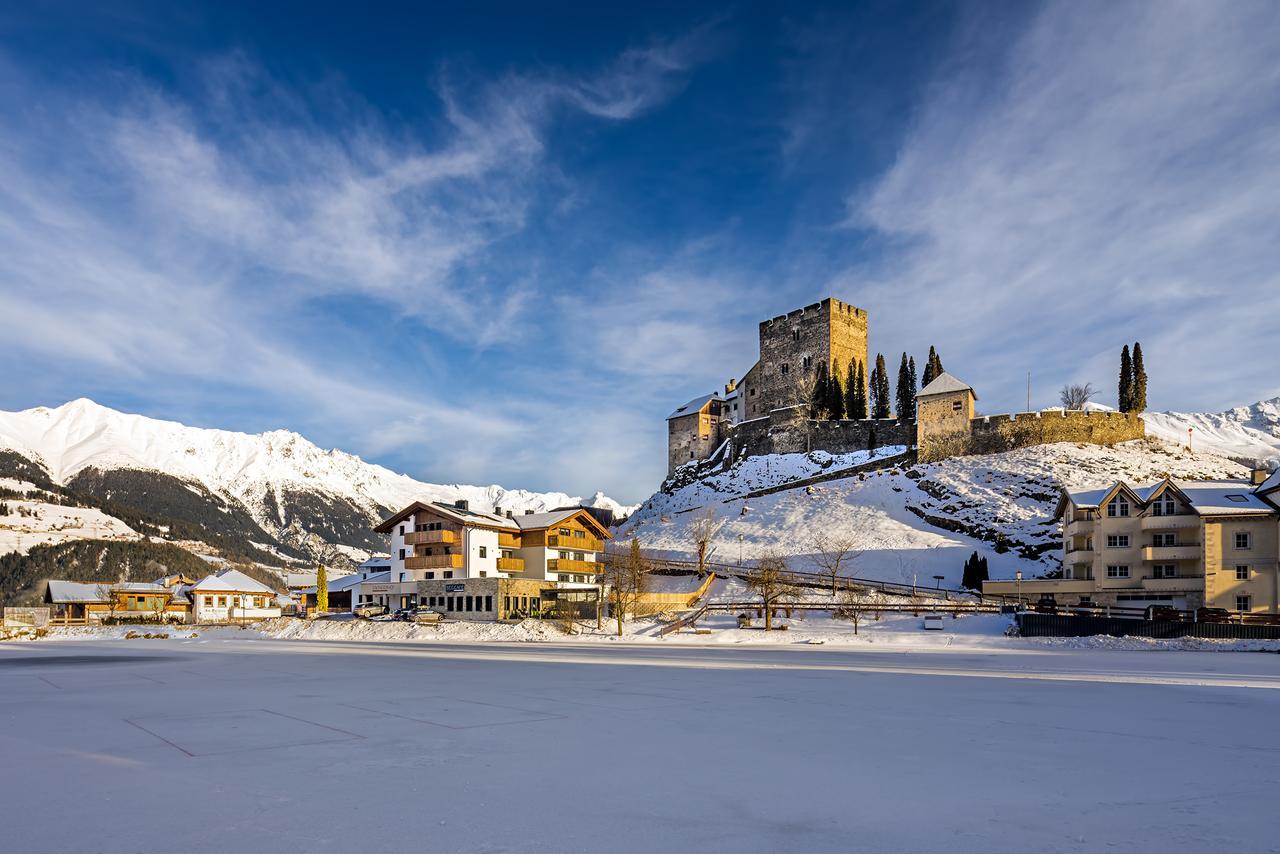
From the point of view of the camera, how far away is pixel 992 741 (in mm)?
10930

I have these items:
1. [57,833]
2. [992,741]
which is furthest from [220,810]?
[992,741]

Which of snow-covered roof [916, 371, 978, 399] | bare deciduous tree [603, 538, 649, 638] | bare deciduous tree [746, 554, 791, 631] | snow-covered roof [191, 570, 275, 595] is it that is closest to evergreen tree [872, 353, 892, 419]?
snow-covered roof [916, 371, 978, 399]

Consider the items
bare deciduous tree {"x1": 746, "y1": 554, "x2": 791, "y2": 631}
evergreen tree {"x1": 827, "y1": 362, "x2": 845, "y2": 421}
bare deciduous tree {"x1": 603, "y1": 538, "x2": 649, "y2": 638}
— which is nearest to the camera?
bare deciduous tree {"x1": 746, "y1": 554, "x2": 791, "y2": 631}

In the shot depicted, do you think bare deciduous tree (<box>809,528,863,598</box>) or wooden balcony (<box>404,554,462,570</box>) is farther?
bare deciduous tree (<box>809,528,863,598</box>)

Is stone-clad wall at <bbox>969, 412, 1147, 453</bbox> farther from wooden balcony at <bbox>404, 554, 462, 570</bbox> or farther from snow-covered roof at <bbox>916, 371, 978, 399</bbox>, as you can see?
wooden balcony at <bbox>404, 554, 462, 570</bbox>

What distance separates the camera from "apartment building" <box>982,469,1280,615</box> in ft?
160

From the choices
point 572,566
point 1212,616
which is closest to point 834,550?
point 572,566

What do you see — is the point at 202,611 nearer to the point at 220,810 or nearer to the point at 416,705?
the point at 416,705

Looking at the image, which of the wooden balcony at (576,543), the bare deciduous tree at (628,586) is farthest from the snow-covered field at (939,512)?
the bare deciduous tree at (628,586)

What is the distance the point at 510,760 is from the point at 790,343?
398 ft

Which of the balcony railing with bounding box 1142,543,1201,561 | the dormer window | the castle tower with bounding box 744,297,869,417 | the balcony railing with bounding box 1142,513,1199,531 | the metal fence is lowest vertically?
the metal fence

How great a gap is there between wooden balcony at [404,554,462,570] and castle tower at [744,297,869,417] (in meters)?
71.2

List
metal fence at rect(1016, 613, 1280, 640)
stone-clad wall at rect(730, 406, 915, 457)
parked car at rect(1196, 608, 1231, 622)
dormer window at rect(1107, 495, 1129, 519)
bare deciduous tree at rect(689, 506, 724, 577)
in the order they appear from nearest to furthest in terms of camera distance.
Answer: metal fence at rect(1016, 613, 1280, 640)
parked car at rect(1196, 608, 1231, 622)
dormer window at rect(1107, 495, 1129, 519)
bare deciduous tree at rect(689, 506, 724, 577)
stone-clad wall at rect(730, 406, 915, 457)

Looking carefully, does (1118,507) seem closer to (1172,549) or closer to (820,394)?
(1172,549)
